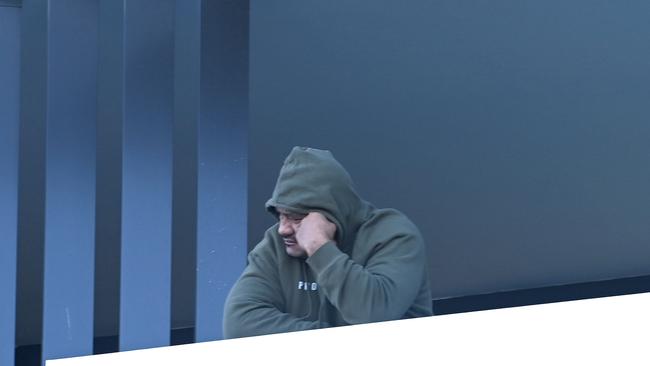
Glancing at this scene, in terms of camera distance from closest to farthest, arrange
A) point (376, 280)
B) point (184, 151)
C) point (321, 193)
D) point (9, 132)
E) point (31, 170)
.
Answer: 1. point (376, 280)
2. point (321, 193)
3. point (9, 132)
4. point (31, 170)
5. point (184, 151)

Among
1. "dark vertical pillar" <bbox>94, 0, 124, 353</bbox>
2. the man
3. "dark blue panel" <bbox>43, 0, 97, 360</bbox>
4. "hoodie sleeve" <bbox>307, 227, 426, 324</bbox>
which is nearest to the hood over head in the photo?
the man

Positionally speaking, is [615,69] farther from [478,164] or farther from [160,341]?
[160,341]

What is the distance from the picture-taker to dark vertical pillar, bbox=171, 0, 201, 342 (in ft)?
14.3

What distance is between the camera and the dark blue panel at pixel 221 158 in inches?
122

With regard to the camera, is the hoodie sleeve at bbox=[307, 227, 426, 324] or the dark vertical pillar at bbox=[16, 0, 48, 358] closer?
the hoodie sleeve at bbox=[307, 227, 426, 324]

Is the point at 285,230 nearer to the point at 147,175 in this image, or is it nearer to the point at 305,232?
the point at 305,232

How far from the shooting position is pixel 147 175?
3109mm

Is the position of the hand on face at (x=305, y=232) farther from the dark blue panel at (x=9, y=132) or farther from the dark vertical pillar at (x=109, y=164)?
the dark vertical pillar at (x=109, y=164)

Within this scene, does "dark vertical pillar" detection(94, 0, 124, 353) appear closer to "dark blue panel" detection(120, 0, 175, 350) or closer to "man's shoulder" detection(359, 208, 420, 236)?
"dark blue panel" detection(120, 0, 175, 350)

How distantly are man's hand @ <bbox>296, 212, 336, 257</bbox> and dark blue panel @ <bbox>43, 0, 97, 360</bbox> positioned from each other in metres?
0.91

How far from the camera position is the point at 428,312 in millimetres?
2410

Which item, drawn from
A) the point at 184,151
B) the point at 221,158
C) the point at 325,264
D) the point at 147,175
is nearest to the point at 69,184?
the point at 147,175

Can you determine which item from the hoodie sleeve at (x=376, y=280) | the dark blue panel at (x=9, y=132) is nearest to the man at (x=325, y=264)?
the hoodie sleeve at (x=376, y=280)

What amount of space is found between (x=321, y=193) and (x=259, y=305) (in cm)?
31
